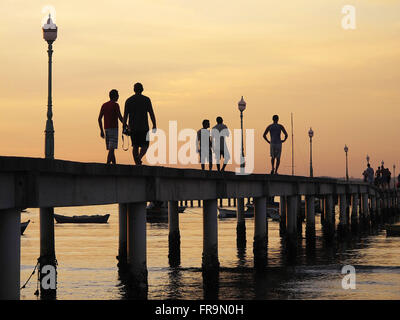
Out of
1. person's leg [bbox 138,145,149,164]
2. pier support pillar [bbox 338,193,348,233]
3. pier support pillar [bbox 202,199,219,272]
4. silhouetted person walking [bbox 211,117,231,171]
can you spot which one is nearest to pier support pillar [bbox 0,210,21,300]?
person's leg [bbox 138,145,149,164]

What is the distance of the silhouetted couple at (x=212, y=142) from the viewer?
1286 inches

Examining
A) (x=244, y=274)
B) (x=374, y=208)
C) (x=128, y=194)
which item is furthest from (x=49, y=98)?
(x=374, y=208)

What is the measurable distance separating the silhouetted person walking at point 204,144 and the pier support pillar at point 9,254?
1500 cm

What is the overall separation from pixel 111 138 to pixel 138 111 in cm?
114

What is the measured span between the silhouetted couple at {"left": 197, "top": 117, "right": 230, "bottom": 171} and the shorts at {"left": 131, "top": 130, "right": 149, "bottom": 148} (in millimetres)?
8330

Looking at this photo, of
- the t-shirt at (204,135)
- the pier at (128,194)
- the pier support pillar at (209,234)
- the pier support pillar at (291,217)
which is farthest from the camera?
the pier support pillar at (291,217)

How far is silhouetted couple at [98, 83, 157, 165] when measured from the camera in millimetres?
23625

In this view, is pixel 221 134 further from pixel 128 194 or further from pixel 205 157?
pixel 128 194

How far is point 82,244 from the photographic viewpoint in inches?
2744

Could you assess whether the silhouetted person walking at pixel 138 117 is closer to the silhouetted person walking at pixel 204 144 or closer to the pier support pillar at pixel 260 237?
the silhouetted person walking at pixel 204 144

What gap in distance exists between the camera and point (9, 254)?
59.0ft

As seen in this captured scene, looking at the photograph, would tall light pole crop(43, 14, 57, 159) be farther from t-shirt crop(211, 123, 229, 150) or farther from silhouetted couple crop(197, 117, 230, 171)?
t-shirt crop(211, 123, 229, 150)

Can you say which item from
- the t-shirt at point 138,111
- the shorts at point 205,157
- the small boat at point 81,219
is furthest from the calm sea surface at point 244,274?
the small boat at point 81,219
